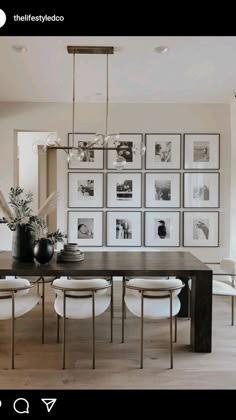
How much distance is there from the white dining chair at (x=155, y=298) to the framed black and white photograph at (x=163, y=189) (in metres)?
2.46

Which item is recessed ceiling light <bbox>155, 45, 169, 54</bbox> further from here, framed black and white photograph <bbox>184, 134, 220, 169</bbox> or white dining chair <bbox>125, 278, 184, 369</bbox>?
white dining chair <bbox>125, 278, 184, 369</bbox>

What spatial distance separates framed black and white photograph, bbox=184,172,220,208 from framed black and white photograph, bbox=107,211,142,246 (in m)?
0.86

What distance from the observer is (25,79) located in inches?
163

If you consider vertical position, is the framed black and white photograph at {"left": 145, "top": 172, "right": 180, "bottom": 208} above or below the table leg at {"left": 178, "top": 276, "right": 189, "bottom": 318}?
above

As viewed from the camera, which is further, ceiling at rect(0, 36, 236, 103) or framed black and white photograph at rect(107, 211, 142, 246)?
framed black and white photograph at rect(107, 211, 142, 246)

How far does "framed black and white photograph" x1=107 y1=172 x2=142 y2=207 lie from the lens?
5184mm

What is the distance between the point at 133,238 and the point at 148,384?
299 cm

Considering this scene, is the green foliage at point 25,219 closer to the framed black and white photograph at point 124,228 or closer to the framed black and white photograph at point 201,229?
the framed black and white photograph at point 124,228

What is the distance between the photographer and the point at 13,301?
2.62 m

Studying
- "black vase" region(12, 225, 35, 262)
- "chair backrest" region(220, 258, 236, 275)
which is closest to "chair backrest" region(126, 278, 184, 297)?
"black vase" region(12, 225, 35, 262)

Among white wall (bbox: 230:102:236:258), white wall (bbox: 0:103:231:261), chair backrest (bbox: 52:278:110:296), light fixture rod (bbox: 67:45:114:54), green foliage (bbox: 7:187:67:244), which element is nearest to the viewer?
chair backrest (bbox: 52:278:110:296)
